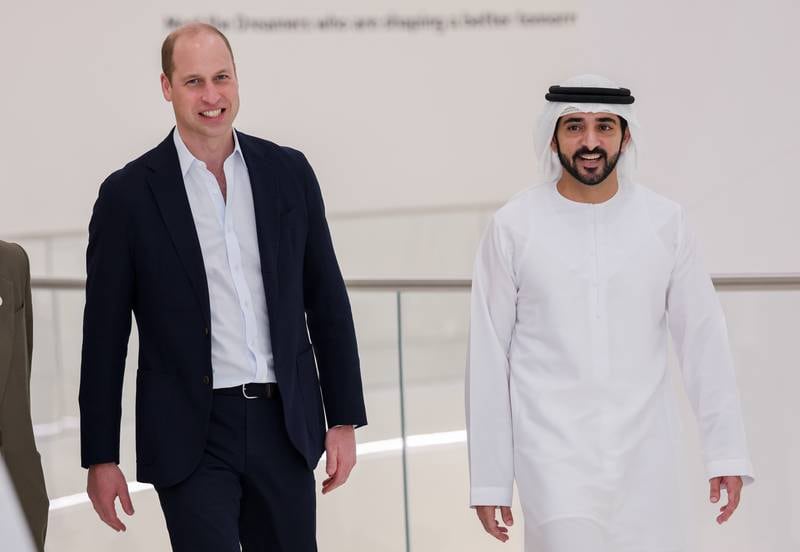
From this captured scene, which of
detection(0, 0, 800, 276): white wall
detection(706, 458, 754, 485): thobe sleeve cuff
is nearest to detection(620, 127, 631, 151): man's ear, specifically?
detection(706, 458, 754, 485): thobe sleeve cuff

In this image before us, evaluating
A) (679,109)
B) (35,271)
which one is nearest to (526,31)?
(679,109)

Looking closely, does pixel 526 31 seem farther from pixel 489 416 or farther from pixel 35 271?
pixel 489 416

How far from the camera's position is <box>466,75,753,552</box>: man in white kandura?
2512 millimetres

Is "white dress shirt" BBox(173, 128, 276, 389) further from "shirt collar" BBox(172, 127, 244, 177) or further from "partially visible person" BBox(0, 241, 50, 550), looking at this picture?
"partially visible person" BBox(0, 241, 50, 550)

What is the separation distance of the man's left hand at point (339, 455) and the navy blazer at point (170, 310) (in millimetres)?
26

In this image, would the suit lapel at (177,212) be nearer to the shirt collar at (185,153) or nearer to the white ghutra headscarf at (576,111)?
the shirt collar at (185,153)

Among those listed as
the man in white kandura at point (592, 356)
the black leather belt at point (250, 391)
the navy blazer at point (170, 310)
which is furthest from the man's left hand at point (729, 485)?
the black leather belt at point (250, 391)

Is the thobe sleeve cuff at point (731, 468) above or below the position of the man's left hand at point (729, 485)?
above

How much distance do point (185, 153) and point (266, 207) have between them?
0.55 ft

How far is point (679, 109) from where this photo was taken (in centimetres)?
→ 1191

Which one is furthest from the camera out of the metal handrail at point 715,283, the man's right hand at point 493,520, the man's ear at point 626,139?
the metal handrail at point 715,283

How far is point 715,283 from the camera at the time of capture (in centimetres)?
351

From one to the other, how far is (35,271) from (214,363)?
29.9 feet

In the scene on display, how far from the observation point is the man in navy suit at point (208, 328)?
2279 millimetres
